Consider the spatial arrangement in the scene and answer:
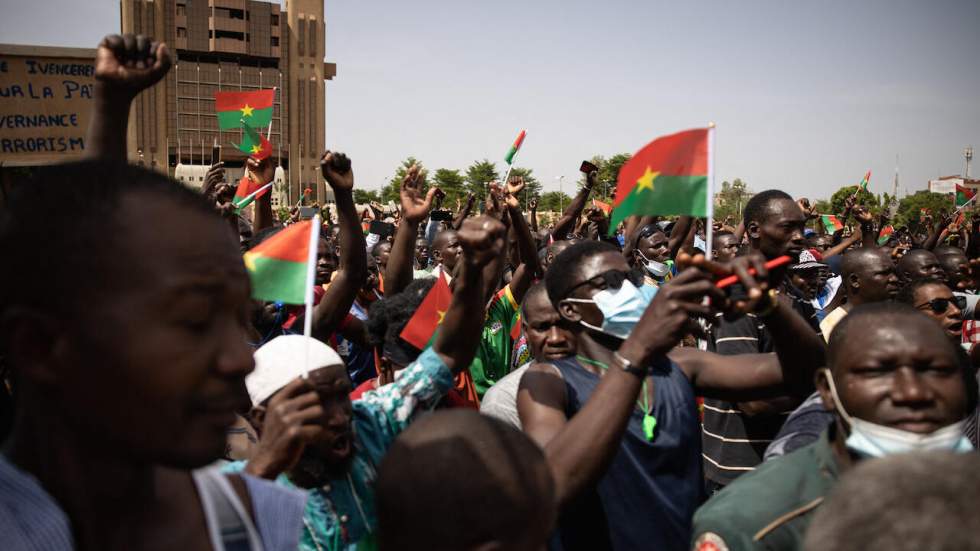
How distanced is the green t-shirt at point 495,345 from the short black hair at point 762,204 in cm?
183

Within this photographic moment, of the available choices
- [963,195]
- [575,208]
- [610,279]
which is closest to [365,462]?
[610,279]

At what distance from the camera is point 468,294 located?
98.8 inches

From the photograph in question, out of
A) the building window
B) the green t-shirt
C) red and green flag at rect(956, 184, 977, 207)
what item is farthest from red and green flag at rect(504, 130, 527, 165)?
the building window

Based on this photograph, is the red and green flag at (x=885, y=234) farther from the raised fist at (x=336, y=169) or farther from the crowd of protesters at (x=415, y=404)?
the raised fist at (x=336, y=169)

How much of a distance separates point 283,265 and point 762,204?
3.94m

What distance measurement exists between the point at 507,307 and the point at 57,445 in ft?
14.9

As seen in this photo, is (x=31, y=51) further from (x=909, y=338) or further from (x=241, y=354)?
(x=909, y=338)

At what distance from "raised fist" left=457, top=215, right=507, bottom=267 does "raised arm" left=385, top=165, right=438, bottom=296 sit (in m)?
2.01

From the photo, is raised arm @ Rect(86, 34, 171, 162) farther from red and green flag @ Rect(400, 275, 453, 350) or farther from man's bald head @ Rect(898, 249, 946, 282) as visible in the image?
man's bald head @ Rect(898, 249, 946, 282)

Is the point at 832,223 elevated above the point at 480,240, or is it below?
below

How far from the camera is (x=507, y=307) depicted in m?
5.75

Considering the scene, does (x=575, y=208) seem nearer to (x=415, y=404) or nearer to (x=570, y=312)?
(x=570, y=312)

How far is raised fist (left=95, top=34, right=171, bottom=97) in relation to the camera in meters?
2.29

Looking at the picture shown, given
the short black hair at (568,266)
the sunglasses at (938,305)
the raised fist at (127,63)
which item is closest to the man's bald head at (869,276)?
the sunglasses at (938,305)
